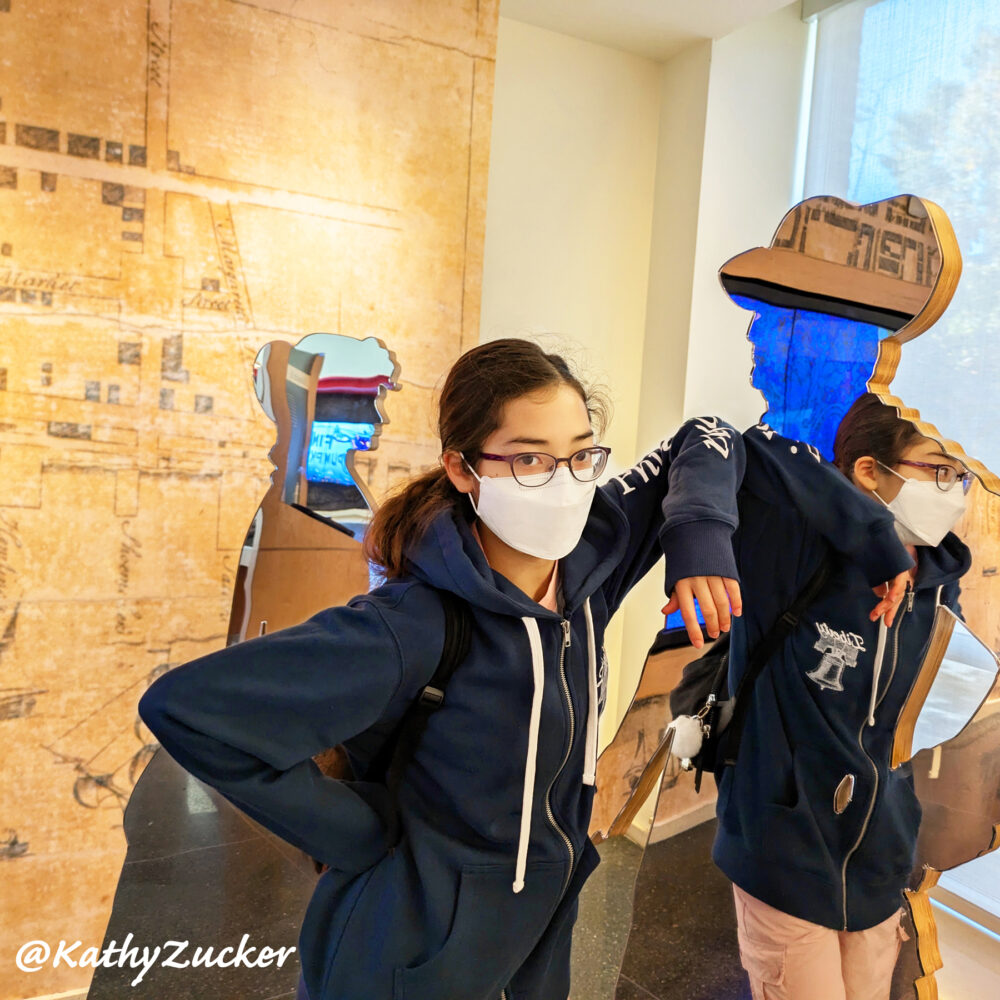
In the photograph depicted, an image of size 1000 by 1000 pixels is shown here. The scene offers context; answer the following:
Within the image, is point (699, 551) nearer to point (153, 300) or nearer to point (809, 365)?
point (809, 365)

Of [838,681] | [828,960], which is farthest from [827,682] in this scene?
[828,960]

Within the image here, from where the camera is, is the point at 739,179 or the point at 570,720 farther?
the point at 739,179

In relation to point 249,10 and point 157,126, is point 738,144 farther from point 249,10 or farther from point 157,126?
point 157,126

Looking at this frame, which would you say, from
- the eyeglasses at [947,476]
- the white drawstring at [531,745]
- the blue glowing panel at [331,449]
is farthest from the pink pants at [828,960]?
the blue glowing panel at [331,449]

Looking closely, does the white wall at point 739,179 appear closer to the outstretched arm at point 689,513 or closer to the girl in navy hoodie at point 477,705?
the outstretched arm at point 689,513

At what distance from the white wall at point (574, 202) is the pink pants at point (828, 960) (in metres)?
1.61

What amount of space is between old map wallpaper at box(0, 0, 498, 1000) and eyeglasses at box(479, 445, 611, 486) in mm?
1125

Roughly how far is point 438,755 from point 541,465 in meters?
0.43

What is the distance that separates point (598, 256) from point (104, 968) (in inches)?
102

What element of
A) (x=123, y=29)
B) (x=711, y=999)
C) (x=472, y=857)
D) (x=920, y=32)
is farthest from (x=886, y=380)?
(x=123, y=29)

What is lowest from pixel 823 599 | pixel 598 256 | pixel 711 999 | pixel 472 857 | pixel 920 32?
pixel 711 999

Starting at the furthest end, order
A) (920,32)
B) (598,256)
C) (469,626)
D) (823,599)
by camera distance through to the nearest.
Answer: (598,256)
(920,32)
(823,599)
(469,626)

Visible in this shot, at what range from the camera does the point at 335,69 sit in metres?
2.27

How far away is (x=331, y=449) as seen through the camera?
1865mm
